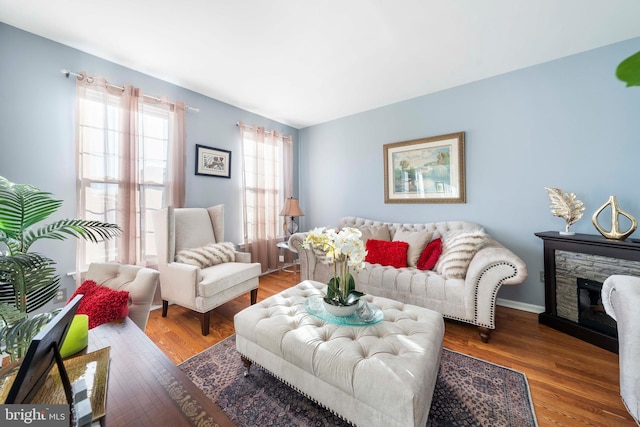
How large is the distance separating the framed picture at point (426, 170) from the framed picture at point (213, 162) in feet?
6.98

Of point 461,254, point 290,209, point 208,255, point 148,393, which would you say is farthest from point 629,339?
point 290,209

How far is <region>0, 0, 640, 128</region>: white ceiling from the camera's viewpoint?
1.69 meters

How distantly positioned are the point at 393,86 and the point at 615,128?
1988 millimetres

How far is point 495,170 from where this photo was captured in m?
2.64

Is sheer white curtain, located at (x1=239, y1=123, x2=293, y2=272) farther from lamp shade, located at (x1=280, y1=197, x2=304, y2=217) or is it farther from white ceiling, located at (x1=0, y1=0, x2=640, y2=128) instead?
white ceiling, located at (x1=0, y1=0, x2=640, y2=128)

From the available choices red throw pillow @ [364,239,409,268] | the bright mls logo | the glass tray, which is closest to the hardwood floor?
red throw pillow @ [364,239,409,268]

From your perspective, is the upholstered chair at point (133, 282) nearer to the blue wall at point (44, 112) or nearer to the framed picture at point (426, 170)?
the blue wall at point (44, 112)

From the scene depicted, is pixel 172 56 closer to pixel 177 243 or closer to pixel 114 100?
pixel 114 100

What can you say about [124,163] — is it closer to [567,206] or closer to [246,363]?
[246,363]

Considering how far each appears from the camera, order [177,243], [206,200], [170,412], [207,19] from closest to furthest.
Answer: [170,412], [207,19], [177,243], [206,200]

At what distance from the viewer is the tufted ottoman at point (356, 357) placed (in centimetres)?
102

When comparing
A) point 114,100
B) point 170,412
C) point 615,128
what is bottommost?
point 170,412

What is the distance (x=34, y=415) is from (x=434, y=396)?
5.61 ft

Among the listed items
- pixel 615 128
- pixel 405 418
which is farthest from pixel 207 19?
pixel 615 128
